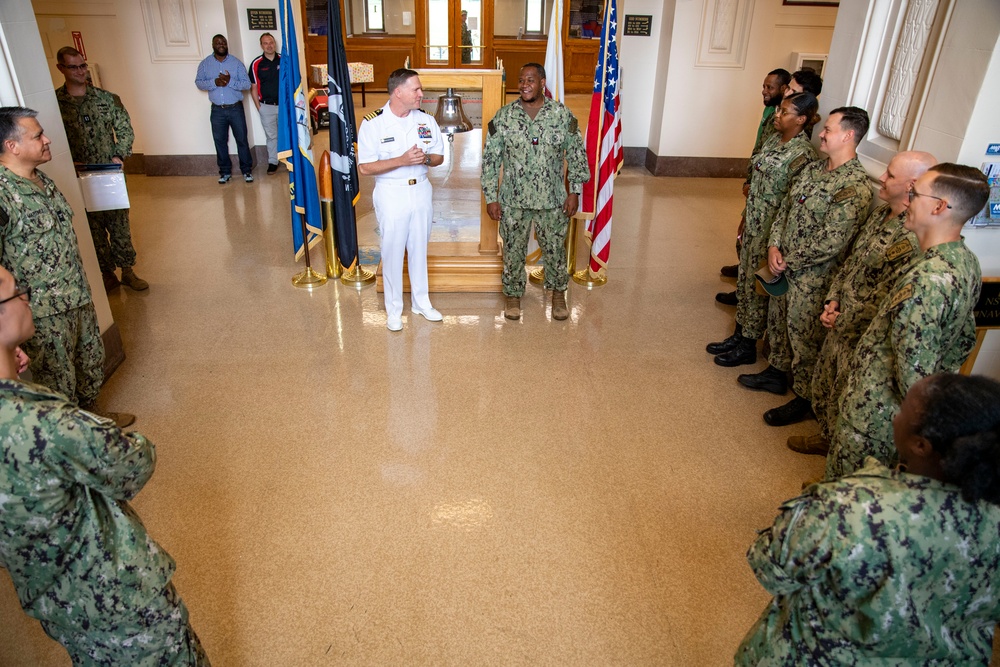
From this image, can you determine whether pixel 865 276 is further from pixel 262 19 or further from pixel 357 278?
pixel 262 19

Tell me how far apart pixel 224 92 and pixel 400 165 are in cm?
481

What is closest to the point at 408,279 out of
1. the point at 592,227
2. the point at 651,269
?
the point at 592,227

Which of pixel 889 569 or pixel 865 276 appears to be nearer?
pixel 889 569

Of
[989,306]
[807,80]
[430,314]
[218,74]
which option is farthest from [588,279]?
[218,74]

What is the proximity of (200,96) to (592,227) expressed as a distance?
5497 mm

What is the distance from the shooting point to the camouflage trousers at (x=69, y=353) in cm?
288

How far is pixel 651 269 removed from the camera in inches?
223

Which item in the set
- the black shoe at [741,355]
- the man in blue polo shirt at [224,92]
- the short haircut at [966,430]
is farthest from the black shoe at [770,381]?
the man in blue polo shirt at [224,92]

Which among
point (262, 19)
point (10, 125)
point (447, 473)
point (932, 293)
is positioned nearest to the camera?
point (932, 293)

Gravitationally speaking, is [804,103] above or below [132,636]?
above

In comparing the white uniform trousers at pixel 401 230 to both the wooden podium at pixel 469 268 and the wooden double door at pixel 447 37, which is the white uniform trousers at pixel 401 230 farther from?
the wooden double door at pixel 447 37

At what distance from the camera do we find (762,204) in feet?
12.7

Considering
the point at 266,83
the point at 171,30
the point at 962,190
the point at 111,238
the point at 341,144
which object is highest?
the point at 171,30

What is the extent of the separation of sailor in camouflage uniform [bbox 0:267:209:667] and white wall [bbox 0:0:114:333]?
2310mm
